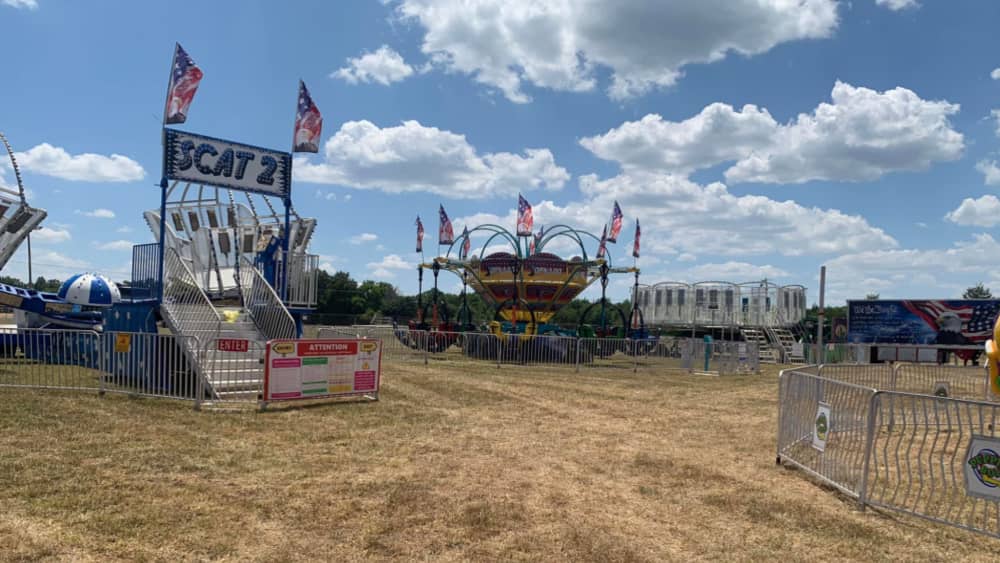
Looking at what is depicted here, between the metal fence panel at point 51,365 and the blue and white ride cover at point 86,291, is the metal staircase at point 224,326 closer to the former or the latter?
the metal fence panel at point 51,365

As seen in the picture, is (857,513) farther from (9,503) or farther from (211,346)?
(211,346)

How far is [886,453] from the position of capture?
6.72 m

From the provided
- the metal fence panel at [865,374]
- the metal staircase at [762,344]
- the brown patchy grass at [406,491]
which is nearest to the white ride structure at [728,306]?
the metal staircase at [762,344]

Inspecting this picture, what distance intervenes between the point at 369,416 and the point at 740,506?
6511 mm

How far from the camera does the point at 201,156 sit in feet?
48.1

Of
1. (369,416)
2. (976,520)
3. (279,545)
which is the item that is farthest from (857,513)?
(369,416)

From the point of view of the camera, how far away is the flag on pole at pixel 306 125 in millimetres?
17016

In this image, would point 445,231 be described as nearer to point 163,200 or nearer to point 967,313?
point 163,200

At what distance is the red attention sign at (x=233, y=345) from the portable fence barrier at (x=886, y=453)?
28.6 feet

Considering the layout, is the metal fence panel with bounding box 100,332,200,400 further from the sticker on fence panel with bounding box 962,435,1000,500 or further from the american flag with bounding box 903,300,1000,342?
the american flag with bounding box 903,300,1000,342

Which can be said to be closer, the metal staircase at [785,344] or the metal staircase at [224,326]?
the metal staircase at [224,326]

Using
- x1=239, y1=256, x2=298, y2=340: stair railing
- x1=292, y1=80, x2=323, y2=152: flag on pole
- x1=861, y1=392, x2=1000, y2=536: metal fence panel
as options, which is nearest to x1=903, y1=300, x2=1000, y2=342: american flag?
x1=861, y1=392, x2=1000, y2=536: metal fence panel

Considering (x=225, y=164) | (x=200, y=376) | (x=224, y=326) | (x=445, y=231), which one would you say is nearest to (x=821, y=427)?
(x=200, y=376)

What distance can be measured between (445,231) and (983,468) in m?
30.2
